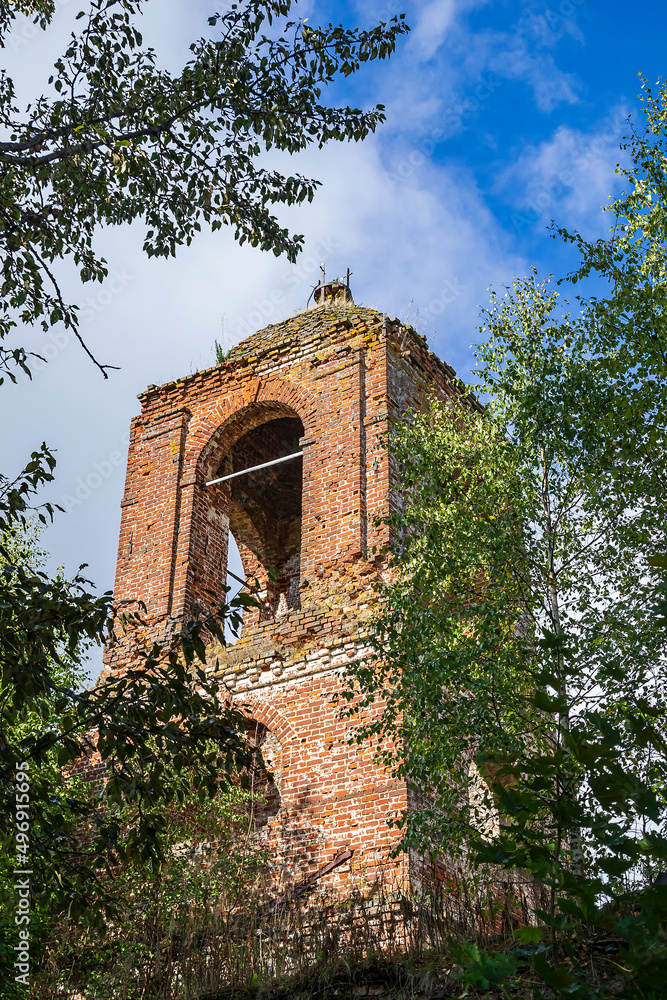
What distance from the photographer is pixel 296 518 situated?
16.3 m

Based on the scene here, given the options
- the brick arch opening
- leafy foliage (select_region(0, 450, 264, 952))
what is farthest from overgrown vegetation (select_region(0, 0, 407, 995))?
the brick arch opening

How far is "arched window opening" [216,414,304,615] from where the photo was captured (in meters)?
15.6

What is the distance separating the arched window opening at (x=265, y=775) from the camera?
10.4 m

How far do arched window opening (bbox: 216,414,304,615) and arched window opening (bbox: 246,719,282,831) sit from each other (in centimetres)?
457

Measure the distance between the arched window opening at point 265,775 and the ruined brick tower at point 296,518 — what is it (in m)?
0.03

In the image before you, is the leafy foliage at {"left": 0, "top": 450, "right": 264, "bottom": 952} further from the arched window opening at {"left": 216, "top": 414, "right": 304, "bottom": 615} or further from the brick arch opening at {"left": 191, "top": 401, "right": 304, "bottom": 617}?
the arched window opening at {"left": 216, "top": 414, "right": 304, "bottom": 615}

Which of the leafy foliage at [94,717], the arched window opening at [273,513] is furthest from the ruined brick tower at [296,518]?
the leafy foliage at [94,717]

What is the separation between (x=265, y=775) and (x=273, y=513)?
6259mm

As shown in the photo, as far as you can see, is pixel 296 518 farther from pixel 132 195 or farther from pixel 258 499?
pixel 132 195

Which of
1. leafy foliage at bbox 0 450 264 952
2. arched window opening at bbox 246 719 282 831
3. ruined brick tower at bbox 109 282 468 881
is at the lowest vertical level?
leafy foliage at bbox 0 450 264 952

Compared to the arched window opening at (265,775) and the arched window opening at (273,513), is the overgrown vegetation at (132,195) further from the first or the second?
the arched window opening at (273,513)

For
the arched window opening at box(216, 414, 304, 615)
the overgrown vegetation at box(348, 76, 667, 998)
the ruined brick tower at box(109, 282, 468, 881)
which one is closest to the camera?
the overgrown vegetation at box(348, 76, 667, 998)

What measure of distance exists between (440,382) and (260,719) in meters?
5.56

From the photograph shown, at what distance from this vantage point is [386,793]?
9.30 m
